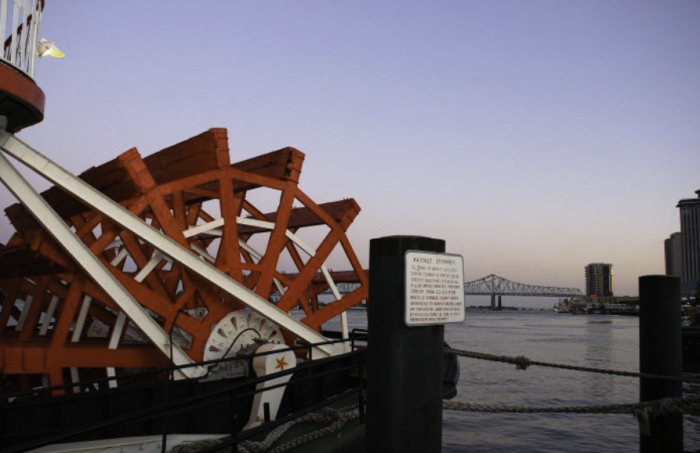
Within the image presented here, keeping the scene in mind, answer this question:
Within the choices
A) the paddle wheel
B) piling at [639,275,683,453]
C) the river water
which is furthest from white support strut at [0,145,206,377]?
the river water

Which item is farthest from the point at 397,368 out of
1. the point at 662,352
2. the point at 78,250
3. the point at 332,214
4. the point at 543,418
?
the point at 543,418

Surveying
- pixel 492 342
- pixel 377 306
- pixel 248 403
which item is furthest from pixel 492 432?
pixel 492 342

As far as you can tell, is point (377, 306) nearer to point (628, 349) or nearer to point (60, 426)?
point (60, 426)

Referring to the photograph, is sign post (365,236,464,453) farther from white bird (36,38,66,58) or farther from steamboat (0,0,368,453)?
white bird (36,38,66,58)

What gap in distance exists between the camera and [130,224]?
585 cm

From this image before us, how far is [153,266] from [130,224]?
121 centimetres

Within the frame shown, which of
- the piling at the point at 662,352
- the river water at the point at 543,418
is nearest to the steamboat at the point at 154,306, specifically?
the piling at the point at 662,352

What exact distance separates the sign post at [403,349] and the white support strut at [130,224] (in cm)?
392

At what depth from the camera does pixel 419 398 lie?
7.45 ft

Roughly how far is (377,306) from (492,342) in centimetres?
4265

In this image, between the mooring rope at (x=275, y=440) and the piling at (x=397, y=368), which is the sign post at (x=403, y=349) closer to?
the piling at (x=397, y=368)

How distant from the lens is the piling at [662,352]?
365 cm

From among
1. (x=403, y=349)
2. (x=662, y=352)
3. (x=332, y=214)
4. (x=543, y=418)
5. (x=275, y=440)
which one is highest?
(x=332, y=214)

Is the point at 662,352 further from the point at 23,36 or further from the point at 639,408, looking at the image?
the point at 23,36
